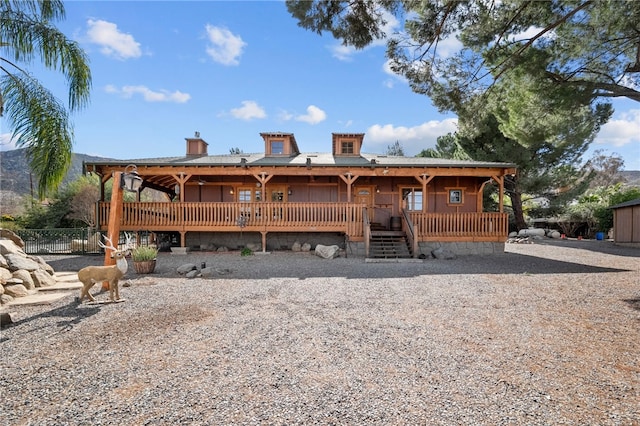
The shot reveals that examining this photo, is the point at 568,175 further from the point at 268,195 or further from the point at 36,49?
the point at 36,49

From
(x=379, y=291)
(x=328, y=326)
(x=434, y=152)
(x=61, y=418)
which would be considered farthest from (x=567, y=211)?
(x=61, y=418)

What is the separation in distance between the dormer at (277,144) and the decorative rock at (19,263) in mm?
10667

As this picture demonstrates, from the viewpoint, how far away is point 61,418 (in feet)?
8.10

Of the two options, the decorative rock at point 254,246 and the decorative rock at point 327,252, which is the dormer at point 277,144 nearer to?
the decorative rock at point 254,246

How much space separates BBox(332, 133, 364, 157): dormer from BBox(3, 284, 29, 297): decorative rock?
43.8ft

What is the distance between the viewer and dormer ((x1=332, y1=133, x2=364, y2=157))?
16828 millimetres

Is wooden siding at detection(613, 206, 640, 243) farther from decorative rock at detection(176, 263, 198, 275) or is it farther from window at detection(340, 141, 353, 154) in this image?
decorative rock at detection(176, 263, 198, 275)

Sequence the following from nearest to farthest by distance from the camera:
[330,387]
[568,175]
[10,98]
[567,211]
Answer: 1. [330,387]
2. [10,98]
3. [568,175]
4. [567,211]

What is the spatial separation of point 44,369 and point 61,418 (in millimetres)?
1179

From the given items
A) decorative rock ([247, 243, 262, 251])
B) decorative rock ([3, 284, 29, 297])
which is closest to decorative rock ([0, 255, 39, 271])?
decorative rock ([3, 284, 29, 297])

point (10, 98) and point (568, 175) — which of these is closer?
point (10, 98)

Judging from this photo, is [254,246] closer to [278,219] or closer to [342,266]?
[278,219]

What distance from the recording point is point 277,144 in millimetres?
16359

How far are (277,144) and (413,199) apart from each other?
7.38 meters
